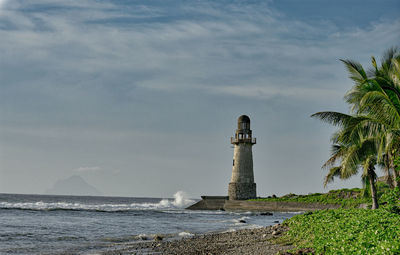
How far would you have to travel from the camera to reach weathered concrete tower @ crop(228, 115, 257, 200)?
54.2m

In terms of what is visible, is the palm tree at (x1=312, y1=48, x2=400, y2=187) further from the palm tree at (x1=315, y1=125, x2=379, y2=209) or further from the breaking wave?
the breaking wave

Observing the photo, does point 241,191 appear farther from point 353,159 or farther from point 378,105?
Result: point 378,105

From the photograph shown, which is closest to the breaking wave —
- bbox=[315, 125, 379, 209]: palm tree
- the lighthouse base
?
the lighthouse base

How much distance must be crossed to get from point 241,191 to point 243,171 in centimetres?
262

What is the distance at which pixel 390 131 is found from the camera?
1681cm

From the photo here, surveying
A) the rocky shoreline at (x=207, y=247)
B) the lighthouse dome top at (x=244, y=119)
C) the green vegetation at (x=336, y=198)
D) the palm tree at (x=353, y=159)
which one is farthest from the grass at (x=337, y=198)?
the rocky shoreline at (x=207, y=247)

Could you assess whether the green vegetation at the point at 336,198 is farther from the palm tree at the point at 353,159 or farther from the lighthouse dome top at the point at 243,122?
the palm tree at the point at 353,159

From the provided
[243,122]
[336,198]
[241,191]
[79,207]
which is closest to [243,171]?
[241,191]

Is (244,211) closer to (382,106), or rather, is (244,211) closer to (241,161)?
(241,161)

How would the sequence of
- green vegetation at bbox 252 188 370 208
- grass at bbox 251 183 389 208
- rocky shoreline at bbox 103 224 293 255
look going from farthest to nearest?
green vegetation at bbox 252 188 370 208 < grass at bbox 251 183 389 208 < rocky shoreline at bbox 103 224 293 255

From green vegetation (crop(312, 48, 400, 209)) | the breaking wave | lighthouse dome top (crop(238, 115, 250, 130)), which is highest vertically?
lighthouse dome top (crop(238, 115, 250, 130))

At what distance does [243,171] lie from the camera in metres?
54.2

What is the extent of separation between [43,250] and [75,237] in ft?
16.6

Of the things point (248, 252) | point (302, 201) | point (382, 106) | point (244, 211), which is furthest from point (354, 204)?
point (248, 252)
